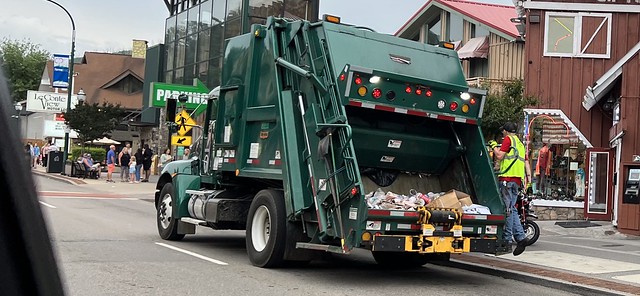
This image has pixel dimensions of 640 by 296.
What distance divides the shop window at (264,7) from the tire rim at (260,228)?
2119cm

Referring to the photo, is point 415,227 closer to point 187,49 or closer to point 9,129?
point 9,129

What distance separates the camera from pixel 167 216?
1205cm

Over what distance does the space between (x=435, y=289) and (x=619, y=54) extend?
13.3m

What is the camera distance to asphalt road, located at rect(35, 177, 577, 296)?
7742 millimetres

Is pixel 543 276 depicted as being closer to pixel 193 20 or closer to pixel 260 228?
pixel 260 228

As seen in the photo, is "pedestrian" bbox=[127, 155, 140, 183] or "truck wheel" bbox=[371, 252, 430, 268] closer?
"truck wheel" bbox=[371, 252, 430, 268]

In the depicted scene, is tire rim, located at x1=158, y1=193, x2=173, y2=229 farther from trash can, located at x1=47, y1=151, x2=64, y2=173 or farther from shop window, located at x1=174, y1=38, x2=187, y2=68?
shop window, located at x1=174, y1=38, x2=187, y2=68

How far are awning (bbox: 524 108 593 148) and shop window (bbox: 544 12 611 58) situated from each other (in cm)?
173

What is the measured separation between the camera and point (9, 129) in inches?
34.5

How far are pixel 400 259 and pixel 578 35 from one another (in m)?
11.9

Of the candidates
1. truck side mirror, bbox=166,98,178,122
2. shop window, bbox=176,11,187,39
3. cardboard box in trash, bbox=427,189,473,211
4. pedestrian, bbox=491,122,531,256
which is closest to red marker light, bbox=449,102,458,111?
cardboard box in trash, bbox=427,189,473,211

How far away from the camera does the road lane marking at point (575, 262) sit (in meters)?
9.74

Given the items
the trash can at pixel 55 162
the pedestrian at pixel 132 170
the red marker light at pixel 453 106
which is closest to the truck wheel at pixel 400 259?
the red marker light at pixel 453 106

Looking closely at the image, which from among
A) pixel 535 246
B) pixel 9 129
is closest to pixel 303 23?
pixel 535 246
